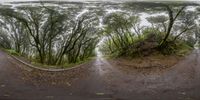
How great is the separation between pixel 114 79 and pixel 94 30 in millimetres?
298

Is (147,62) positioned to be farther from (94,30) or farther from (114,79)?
(94,30)

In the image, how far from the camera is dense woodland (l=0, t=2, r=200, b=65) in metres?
2.23

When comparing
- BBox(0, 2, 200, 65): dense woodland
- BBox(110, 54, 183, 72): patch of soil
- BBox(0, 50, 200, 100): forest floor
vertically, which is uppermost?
BBox(0, 2, 200, 65): dense woodland

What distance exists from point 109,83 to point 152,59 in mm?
276

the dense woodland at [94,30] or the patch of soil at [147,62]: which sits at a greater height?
the dense woodland at [94,30]

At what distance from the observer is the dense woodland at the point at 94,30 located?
2234 millimetres

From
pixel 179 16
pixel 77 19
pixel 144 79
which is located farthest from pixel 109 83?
pixel 179 16

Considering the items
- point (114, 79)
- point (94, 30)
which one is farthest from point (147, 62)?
point (94, 30)

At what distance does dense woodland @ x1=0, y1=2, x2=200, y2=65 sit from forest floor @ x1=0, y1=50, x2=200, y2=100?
66 mm

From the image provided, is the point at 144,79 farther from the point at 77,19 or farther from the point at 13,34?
the point at 13,34

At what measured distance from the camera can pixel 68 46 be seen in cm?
226

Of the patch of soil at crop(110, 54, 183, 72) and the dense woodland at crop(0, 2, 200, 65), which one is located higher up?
the dense woodland at crop(0, 2, 200, 65)

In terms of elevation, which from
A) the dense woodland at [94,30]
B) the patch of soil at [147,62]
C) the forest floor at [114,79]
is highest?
the dense woodland at [94,30]

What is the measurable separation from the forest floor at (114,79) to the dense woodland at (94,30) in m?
0.07
